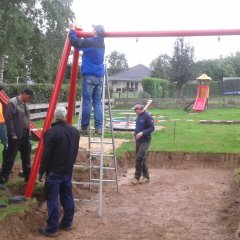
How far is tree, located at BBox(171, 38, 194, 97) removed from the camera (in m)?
42.7

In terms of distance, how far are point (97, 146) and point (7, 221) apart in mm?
7647

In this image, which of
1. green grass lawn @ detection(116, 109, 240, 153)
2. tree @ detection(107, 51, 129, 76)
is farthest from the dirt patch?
tree @ detection(107, 51, 129, 76)

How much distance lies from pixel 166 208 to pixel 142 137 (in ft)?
8.41

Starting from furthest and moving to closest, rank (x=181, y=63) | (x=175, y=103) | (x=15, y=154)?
(x=181, y=63) < (x=175, y=103) < (x=15, y=154)

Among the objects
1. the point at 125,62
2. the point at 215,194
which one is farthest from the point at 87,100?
the point at 125,62

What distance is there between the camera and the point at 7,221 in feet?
21.4

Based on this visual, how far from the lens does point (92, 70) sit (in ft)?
27.6

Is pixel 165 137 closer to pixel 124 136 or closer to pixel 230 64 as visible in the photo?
pixel 124 136

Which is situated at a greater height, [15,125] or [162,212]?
[15,125]

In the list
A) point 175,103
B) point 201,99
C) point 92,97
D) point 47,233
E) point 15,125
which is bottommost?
point 47,233

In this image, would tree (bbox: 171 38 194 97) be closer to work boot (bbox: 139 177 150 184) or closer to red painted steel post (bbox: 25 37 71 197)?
work boot (bbox: 139 177 150 184)

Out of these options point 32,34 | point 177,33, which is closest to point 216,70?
point 32,34

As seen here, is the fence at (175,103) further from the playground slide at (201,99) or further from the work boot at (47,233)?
the work boot at (47,233)

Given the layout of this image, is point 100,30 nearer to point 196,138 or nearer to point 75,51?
point 75,51
